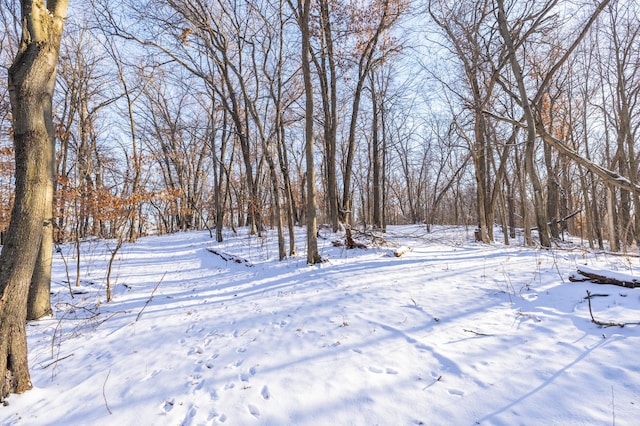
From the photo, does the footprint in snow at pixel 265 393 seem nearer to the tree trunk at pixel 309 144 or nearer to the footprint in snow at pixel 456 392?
the footprint in snow at pixel 456 392

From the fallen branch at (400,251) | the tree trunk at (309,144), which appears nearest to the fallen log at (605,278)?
the fallen branch at (400,251)

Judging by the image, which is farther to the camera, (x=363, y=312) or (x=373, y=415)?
(x=363, y=312)

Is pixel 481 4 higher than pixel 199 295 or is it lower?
higher

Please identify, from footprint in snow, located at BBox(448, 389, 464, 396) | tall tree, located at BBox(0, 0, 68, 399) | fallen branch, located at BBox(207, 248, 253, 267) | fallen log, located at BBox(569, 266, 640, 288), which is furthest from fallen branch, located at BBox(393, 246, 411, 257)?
tall tree, located at BBox(0, 0, 68, 399)

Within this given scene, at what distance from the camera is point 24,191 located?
2266 mm

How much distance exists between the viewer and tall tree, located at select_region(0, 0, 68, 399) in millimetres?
2158

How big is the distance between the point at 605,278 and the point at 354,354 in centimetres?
343

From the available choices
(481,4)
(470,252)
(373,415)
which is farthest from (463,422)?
(481,4)

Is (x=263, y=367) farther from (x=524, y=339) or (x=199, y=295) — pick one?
(x=199, y=295)

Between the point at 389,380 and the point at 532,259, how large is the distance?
15.8ft

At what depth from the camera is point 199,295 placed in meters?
5.23

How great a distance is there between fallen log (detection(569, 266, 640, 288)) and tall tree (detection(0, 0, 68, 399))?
604 cm

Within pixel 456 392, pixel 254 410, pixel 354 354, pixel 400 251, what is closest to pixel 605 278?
pixel 456 392

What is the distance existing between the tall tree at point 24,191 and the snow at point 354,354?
374 millimetres
